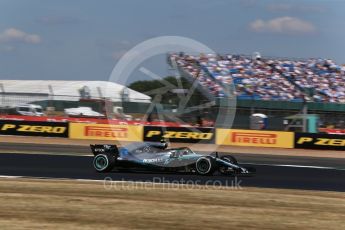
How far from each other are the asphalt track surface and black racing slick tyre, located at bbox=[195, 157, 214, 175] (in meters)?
0.19

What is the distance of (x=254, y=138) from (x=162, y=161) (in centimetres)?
1335

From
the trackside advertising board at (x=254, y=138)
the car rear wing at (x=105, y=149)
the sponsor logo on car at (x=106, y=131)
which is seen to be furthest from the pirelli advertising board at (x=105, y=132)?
the car rear wing at (x=105, y=149)

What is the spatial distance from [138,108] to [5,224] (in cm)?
2265

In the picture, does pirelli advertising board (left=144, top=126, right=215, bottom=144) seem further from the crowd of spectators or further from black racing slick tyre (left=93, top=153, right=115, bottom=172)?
the crowd of spectators

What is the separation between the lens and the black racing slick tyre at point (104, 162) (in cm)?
1377

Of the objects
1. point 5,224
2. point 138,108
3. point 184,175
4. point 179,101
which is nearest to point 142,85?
point 138,108

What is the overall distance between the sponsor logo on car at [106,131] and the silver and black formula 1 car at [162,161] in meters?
12.0

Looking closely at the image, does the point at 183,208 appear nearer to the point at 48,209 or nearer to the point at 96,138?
the point at 48,209

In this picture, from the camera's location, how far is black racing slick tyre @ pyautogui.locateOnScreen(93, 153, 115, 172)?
1377 cm

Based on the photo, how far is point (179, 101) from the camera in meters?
27.1

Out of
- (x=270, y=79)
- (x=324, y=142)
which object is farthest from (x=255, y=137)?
(x=270, y=79)

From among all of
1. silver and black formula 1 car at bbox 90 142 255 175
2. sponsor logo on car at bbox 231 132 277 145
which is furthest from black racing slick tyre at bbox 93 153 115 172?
sponsor logo on car at bbox 231 132 277 145

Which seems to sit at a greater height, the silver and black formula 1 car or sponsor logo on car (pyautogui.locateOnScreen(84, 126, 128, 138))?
sponsor logo on car (pyautogui.locateOnScreen(84, 126, 128, 138))

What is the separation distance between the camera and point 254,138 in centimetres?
2625
